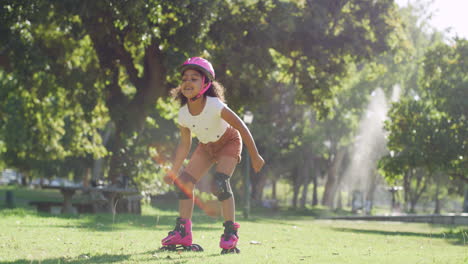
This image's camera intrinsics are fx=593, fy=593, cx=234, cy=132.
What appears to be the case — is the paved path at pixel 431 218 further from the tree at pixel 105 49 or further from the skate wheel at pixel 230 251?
the skate wheel at pixel 230 251

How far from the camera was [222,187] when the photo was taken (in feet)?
19.2

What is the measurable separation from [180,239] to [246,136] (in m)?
1.23

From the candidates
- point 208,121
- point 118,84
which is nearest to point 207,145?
point 208,121

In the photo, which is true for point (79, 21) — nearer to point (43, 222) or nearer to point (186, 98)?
point (43, 222)

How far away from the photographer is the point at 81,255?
209 inches

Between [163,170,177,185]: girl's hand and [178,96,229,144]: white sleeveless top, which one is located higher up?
[178,96,229,144]: white sleeveless top

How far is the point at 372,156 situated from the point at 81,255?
4965 cm

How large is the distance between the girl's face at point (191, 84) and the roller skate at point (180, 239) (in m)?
1.29

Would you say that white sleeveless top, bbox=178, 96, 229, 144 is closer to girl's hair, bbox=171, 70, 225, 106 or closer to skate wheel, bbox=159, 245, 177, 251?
girl's hair, bbox=171, 70, 225, 106

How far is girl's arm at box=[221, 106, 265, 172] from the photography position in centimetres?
576

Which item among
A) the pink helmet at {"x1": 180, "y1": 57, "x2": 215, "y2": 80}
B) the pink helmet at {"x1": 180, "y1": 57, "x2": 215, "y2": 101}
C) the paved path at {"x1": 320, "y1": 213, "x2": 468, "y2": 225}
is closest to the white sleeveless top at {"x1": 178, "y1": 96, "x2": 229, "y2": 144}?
the pink helmet at {"x1": 180, "y1": 57, "x2": 215, "y2": 101}

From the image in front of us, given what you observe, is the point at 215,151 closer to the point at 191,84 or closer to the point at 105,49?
the point at 191,84

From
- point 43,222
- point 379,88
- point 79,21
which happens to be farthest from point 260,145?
point 43,222

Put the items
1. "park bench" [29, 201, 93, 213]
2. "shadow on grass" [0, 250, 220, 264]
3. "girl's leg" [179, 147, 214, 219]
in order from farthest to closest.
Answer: "park bench" [29, 201, 93, 213]
"girl's leg" [179, 147, 214, 219]
"shadow on grass" [0, 250, 220, 264]
